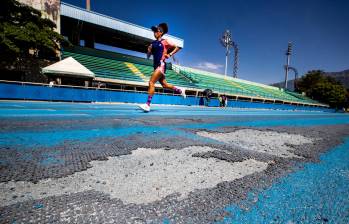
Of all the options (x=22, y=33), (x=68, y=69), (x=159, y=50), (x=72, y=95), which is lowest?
(x=72, y=95)

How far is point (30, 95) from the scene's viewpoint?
12.2 metres

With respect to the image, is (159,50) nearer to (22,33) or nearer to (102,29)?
(22,33)

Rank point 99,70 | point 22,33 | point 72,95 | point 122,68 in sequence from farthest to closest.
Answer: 1. point 122,68
2. point 99,70
3. point 22,33
4. point 72,95

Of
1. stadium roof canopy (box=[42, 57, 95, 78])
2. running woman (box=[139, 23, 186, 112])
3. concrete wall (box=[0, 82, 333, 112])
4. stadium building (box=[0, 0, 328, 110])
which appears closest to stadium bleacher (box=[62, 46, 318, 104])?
stadium building (box=[0, 0, 328, 110])

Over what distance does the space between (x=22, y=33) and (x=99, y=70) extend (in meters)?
7.03

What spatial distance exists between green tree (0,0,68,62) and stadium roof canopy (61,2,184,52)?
4.61 metres

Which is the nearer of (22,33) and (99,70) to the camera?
(22,33)

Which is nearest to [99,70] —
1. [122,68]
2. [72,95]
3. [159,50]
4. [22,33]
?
[122,68]

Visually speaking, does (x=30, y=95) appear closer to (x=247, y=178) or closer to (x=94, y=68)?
(x=94, y=68)

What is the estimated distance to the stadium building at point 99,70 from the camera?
13766 mm

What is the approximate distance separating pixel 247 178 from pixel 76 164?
1191mm

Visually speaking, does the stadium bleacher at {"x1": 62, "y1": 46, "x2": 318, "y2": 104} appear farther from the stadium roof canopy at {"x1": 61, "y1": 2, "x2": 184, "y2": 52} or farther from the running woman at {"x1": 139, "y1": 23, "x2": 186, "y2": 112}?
the running woman at {"x1": 139, "y1": 23, "x2": 186, "y2": 112}

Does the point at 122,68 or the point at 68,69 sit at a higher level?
the point at 122,68

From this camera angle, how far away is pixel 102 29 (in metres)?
24.8
